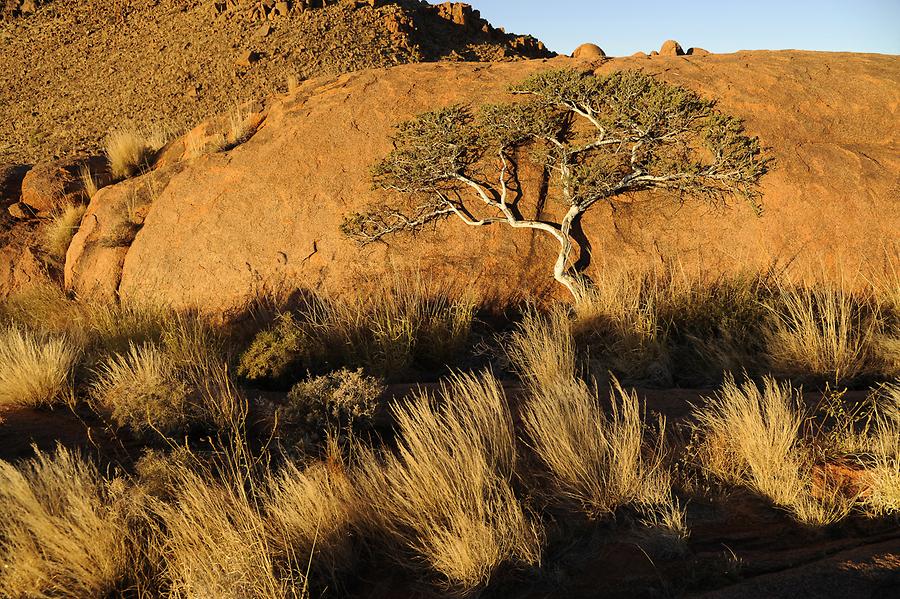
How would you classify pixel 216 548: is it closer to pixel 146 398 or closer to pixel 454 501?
pixel 454 501

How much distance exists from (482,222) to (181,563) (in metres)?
5.99

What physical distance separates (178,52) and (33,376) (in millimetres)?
20058

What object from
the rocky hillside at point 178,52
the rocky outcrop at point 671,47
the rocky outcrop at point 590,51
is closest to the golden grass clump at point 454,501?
the rocky outcrop at point 590,51

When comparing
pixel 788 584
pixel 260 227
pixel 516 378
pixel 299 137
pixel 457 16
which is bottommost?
pixel 516 378

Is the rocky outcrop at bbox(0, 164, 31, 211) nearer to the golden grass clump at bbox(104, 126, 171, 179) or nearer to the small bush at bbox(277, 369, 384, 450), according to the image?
the golden grass clump at bbox(104, 126, 171, 179)

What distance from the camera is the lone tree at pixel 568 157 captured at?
27.8 ft

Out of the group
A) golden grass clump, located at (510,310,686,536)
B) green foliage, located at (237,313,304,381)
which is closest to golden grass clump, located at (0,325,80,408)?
green foliage, located at (237,313,304,381)

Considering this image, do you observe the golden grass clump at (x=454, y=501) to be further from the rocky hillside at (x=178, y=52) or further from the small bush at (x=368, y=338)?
the rocky hillside at (x=178, y=52)

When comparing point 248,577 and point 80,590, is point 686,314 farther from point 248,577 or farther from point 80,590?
point 80,590

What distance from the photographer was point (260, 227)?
8.78 meters

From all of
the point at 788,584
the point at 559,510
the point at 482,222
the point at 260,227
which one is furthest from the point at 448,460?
the point at 260,227

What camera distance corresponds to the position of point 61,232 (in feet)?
34.0

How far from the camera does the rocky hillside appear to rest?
769 inches

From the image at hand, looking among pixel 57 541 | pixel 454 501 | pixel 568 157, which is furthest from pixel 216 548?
pixel 568 157
